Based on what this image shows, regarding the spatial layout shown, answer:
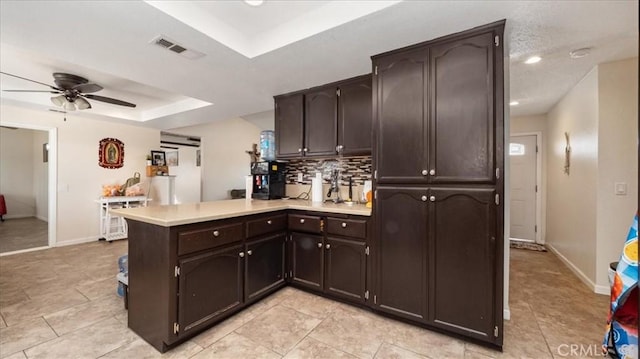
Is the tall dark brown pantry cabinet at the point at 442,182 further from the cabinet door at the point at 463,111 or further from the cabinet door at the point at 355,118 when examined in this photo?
the cabinet door at the point at 355,118

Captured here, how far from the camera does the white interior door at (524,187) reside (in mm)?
4770

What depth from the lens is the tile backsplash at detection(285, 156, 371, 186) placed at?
3070 mm

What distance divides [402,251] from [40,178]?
31.7 feet

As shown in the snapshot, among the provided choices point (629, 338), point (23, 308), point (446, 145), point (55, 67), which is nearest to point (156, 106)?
point (55, 67)

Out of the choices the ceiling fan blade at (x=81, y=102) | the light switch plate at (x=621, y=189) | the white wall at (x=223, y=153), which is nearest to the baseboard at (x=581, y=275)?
the light switch plate at (x=621, y=189)

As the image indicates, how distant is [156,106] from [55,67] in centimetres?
163

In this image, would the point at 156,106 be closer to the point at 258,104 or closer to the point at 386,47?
the point at 258,104

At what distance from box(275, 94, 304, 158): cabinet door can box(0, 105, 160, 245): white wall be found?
13.1 ft

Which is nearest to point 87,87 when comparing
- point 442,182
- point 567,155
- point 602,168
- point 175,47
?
point 175,47

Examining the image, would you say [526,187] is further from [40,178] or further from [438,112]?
[40,178]

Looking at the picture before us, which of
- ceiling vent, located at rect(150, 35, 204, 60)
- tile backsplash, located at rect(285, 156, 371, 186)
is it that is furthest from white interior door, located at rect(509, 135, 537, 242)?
ceiling vent, located at rect(150, 35, 204, 60)

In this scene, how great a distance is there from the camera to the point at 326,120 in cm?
294

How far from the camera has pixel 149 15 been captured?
1.71 metres

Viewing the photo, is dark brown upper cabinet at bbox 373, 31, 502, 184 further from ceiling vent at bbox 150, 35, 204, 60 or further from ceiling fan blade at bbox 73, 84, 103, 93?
ceiling fan blade at bbox 73, 84, 103, 93
